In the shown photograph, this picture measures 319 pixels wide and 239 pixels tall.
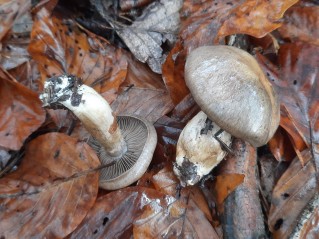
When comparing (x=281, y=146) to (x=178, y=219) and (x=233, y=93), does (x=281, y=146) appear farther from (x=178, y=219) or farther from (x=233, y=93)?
(x=178, y=219)

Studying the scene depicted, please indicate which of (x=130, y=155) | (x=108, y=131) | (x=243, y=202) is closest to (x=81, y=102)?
(x=108, y=131)

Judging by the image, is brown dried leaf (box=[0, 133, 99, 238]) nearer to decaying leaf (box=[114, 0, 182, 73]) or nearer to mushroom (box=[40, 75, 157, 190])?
mushroom (box=[40, 75, 157, 190])

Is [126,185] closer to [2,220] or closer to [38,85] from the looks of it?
[2,220]

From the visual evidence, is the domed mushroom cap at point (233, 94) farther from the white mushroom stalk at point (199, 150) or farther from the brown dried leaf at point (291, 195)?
the brown dried leaf at point (291, 195)

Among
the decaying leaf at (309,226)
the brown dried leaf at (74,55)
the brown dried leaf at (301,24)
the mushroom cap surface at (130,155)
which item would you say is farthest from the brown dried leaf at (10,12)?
the decaying leaf at (309,226)

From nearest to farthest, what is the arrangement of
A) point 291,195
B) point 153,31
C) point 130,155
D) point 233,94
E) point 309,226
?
point 233,94, point 309,226, point 291,195, point 130,155, point 153,31

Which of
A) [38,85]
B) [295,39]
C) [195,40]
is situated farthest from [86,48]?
[295,39]
